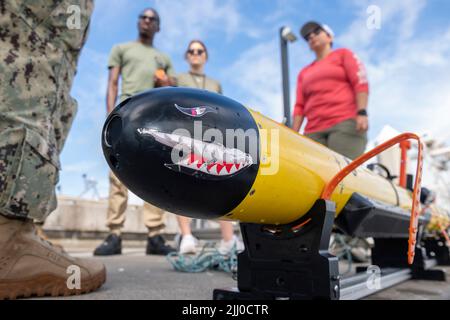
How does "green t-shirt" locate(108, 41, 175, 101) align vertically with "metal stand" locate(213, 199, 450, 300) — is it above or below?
above

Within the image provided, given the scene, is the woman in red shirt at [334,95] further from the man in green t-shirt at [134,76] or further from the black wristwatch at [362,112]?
the man in green t-shirt at [134,76]

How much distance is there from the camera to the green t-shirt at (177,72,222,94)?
300cm

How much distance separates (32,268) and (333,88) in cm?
225

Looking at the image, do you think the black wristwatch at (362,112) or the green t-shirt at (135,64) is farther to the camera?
the green t-shirt at (135,64)

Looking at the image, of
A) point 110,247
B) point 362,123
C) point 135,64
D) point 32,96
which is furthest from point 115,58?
point 362,123

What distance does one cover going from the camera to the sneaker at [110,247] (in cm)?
299

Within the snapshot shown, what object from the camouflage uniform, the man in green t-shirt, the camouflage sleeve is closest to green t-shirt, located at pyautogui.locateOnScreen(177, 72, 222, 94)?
the man in green t-shirt

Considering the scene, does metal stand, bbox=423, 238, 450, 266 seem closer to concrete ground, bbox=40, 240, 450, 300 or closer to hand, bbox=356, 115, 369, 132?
concrete ground, bbox=40, 240, 450, 300

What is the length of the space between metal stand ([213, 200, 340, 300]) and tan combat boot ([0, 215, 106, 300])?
0.51 m

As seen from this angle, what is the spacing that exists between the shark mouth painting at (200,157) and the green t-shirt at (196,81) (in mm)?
2159

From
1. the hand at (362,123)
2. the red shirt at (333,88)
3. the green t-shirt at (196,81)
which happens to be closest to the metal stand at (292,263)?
the hand at (362,123)

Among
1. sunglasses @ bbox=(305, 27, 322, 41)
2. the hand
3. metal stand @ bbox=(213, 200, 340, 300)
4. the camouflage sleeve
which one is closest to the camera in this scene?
metal stand @ bbox=(213, 200, 340, 300)
